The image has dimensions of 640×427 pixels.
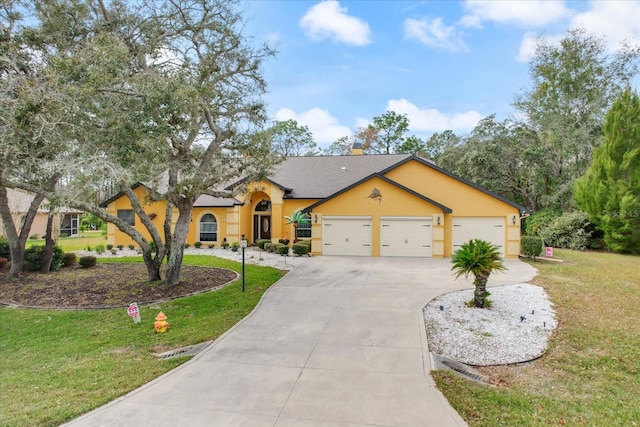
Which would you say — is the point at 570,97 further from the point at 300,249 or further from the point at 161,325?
the point at 161,325

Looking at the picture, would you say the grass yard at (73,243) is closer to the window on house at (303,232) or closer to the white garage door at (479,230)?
the window on house at (303,232)

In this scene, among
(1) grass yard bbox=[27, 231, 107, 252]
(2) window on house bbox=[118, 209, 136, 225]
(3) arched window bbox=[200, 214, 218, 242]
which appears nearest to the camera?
(2) window on house bbox=[118, 209, 136, 225]

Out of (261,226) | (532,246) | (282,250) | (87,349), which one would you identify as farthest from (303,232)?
(87,349)

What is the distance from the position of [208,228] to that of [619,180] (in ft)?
80.3

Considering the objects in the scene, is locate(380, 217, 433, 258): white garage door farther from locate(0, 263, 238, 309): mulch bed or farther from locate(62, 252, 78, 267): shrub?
locate(62, 252, 78, 267): shrub

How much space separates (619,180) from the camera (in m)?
19.4

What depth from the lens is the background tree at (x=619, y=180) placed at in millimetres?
18906

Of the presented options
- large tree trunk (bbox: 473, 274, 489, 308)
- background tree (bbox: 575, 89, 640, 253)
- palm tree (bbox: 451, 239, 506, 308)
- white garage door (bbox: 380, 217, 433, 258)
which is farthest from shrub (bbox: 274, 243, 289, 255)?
background tree (bbox: 575, 89, 640, 253)

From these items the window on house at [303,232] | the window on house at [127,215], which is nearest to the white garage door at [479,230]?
the window on house at [303,232]

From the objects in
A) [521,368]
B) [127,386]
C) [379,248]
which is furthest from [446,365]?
[379,248]

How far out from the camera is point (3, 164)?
8.59 meters

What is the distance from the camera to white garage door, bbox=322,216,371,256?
1809 cm

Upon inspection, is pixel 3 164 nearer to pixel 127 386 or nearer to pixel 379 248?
pixel 127 386

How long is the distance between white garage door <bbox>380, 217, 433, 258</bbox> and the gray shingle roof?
508cm
